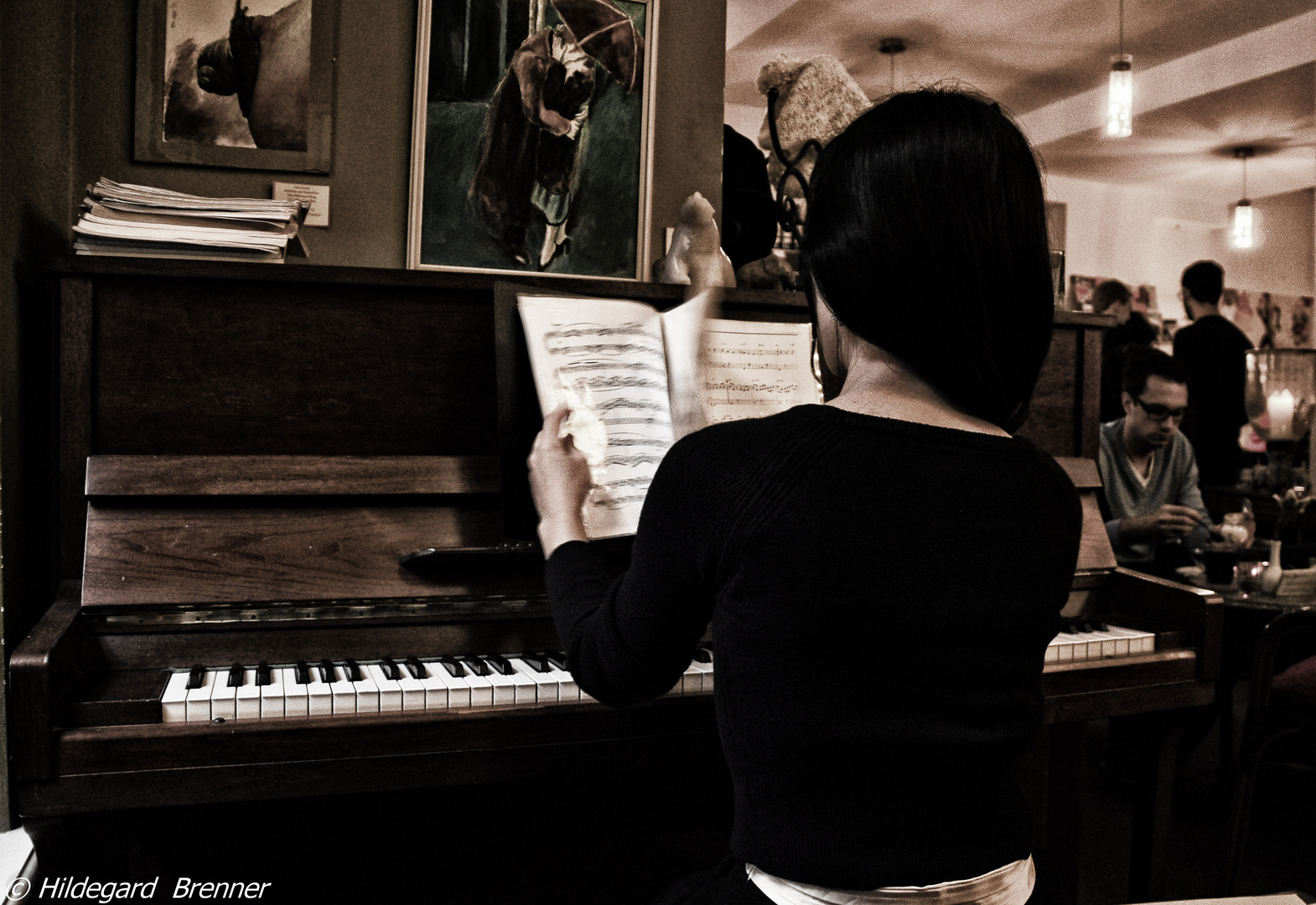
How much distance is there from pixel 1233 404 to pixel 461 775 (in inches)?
210

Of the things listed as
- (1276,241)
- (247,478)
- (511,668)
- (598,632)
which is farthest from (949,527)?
(1276,241)

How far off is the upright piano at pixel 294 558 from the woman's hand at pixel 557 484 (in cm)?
30

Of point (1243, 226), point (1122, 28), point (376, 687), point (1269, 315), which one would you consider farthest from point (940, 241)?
point (1269, 315)

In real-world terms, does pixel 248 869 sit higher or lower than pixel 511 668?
lower

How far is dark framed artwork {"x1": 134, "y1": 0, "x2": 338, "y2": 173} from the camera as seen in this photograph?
2061 mm

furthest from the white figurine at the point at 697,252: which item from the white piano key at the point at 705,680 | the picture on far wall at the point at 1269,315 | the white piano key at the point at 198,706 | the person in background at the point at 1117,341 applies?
the picture on far wall at the point at 1269,315

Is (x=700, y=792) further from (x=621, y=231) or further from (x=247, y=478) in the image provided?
(x=621, y=231)

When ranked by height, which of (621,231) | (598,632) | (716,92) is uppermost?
(716,92)

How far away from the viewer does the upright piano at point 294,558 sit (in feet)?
4.18

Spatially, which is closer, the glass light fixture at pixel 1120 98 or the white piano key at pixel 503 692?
the white piano key at pixel 503 692

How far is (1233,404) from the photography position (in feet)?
17.7

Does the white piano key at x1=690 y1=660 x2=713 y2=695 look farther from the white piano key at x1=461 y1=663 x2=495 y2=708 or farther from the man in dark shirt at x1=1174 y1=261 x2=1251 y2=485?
the man in dark shirt at x1=1174 y1=261 x2=1251 y2=485

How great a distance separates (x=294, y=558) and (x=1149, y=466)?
2.88 metres

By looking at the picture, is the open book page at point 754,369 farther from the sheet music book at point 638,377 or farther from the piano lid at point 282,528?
the piano lid at point 282,528
